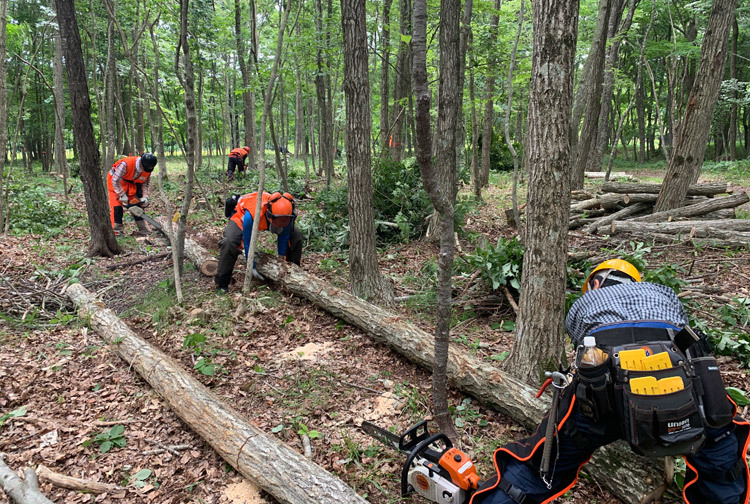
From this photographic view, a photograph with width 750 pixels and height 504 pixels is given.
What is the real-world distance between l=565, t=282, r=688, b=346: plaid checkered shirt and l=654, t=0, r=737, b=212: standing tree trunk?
6825mm

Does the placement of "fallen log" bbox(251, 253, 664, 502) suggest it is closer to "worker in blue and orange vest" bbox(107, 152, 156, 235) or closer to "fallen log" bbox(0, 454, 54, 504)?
"fallen log" bbox(0, 454, 54, 504)

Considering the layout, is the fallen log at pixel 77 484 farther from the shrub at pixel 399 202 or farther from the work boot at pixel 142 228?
the work boot at pixel 142 228

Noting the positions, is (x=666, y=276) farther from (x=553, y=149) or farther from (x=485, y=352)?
(x=553, y=149)

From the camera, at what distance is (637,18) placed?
15.2 metres

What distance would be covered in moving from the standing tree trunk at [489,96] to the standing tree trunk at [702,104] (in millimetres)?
3742

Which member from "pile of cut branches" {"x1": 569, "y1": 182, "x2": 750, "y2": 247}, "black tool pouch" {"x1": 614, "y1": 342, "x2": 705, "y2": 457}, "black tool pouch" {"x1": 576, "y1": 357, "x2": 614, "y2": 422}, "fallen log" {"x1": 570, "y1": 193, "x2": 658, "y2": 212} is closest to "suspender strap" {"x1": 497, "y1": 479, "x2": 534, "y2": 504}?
"black tool pouch" {"x1": 576, "y1": 357, "x2": 614, "y2": 422}

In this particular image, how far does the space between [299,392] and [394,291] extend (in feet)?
8.35

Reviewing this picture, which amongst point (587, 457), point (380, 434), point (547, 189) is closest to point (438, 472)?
point (380, 434)

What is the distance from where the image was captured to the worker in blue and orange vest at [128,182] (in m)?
8.56

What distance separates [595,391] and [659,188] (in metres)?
8.28

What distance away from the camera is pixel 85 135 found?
7.05 metres

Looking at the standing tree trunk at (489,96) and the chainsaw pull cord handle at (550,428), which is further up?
the standing tree trunk at (489,96)

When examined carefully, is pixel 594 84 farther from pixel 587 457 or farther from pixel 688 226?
pixel 587 457

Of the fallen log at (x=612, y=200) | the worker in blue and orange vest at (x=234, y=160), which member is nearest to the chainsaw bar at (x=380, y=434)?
the fallen log at (x=612, y=200)
